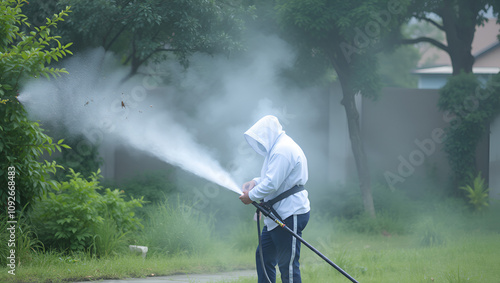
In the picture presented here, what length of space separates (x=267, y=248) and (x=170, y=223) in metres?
3.08

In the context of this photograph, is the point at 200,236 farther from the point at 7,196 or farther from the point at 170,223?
the point at 7,196

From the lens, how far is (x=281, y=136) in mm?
5371

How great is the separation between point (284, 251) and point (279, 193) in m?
0.54

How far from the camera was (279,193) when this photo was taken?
→ 5.30 m

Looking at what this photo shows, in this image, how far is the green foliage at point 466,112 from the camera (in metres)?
12.0

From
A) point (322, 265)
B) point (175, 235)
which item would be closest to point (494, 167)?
point (322, 265)

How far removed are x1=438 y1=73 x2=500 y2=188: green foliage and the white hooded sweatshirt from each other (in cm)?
786

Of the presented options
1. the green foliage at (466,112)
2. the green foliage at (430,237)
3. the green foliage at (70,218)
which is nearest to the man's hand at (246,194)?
the green foliage at (70,218)

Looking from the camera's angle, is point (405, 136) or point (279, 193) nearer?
point (279, 193)

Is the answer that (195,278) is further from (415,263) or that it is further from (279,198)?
(415,263)

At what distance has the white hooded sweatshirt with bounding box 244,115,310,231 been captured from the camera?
509cm

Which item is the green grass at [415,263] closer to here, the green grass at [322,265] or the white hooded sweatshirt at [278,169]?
the green grass at [322,265]

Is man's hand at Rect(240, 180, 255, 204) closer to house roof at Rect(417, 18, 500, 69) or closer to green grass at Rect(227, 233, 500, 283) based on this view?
green grass at Rect(227, 233, 500, 283)

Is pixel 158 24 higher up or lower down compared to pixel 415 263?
higher up
